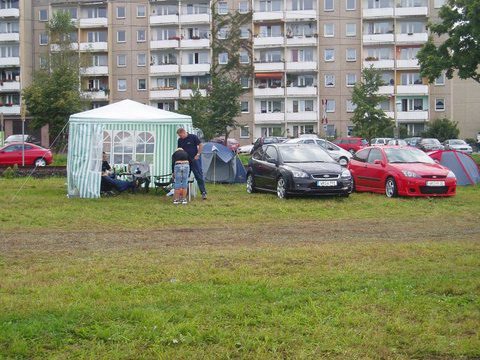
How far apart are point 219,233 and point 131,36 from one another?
7134 centimetres

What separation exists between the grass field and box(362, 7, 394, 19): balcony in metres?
65.1

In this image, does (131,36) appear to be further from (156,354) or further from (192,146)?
(156,354)

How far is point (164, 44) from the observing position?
7819cm

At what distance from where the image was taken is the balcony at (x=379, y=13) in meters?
75.1

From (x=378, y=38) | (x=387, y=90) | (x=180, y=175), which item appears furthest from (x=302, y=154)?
(x=378, y=38)

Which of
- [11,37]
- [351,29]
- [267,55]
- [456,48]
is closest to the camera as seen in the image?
[456,48]

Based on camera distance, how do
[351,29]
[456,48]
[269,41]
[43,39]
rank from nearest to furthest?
[456,48] → [269,41] → [351,29] → [43,39]

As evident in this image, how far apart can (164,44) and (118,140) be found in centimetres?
5757

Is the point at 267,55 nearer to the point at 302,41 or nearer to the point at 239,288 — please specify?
the point at 302,41

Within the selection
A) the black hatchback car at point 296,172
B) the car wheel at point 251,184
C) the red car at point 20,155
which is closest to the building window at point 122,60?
the red car at point 20,155

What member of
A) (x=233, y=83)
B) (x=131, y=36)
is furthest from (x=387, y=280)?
(x=131, y=36)

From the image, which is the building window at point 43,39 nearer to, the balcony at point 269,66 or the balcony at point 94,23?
the balcony at point 94,23

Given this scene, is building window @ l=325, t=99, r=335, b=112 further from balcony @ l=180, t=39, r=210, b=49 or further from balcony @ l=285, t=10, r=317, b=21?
balcony @ l=180, t=39, r=210, b=49

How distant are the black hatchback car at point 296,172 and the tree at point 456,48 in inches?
739
